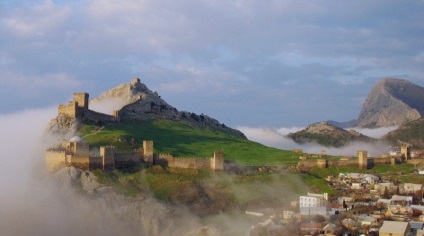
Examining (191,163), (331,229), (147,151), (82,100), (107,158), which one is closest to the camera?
(331,229)

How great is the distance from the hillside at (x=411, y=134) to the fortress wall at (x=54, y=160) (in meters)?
92.6

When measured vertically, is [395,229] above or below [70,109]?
below

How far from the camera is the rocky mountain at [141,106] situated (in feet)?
353

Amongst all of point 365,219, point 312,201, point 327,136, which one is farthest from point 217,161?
point 327,136

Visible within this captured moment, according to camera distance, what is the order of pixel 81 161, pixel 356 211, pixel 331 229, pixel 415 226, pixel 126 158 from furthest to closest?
pixel 126 158 → pixel 81 161 → pixel 356 211 → pixel 415 226 → pixel 331 229

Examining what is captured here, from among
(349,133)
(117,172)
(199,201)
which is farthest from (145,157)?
(349,133)

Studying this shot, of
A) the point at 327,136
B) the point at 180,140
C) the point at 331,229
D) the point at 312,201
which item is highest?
the point at 327,136

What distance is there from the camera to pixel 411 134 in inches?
6004

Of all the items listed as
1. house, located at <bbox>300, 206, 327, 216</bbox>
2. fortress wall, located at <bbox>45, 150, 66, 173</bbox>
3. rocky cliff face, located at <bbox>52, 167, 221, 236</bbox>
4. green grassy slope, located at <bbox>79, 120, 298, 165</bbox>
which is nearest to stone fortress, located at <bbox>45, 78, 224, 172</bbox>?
fortress wall, located at <bbox>45, 150, 66, 173</bbox>

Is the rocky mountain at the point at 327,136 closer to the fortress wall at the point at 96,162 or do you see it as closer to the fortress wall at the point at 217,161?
the fortress wall at the point at 217,161

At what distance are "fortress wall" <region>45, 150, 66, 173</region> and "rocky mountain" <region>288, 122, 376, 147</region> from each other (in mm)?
91886

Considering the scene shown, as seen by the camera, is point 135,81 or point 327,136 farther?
point 327,136

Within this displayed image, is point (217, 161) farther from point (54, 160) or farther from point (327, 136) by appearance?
point (327, 136)

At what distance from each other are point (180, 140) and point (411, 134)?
241 ft
